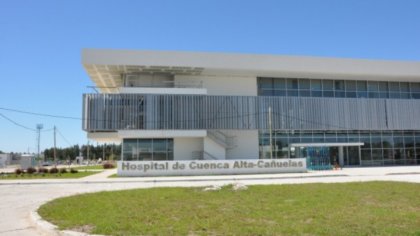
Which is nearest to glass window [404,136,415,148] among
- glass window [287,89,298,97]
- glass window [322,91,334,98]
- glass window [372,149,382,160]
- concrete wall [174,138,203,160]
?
glass window [372,149,382,160]

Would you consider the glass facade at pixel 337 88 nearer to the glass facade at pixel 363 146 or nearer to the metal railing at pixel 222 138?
the glass facade at pixel 363 146

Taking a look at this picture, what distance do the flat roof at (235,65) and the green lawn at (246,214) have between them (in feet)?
86.1

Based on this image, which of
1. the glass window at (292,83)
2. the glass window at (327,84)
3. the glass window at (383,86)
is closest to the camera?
the glass window at (292,83)

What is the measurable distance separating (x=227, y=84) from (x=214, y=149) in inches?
303

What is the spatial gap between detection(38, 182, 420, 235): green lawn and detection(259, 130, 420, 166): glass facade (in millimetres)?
28058

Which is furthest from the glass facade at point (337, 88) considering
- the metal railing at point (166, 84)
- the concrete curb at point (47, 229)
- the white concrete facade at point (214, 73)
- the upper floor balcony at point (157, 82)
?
the concrete curb at point (47, 229)

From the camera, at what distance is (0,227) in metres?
9.78

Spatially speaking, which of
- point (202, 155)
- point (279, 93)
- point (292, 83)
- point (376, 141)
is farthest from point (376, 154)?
point (202, 155)

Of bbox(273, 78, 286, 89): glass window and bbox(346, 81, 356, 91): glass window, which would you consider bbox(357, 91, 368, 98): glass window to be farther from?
bbox(273, 78, 286, 89): glass window

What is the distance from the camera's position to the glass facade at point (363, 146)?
43156mm

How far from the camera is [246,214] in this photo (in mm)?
10484

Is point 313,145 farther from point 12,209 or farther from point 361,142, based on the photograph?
point 12,209

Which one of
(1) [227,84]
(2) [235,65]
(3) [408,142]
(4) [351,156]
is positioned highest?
(2) [235,65]

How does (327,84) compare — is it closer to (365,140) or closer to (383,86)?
(383,86)
